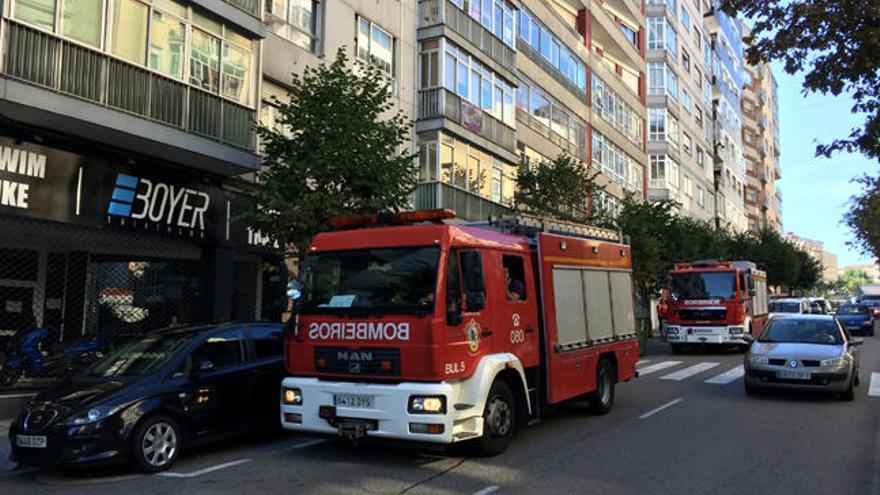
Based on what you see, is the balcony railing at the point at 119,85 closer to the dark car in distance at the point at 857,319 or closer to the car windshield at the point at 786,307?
the car windshield at the point at 786,307

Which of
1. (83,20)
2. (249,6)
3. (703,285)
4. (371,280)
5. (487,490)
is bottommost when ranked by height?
(487,490)

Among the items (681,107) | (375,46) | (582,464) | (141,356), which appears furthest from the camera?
(681,107)

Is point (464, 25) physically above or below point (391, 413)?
above

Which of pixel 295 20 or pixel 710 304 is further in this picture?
pixel 710 304

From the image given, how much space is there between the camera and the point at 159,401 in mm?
7496

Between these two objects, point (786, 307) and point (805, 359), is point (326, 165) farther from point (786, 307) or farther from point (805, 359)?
point (786, 307)

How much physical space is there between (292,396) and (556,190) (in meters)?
16.6

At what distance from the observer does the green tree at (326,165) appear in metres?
12.9

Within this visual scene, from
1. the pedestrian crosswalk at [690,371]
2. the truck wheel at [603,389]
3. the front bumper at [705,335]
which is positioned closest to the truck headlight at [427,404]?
the truck wheel at [603,389]

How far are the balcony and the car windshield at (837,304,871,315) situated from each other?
22.4 meters

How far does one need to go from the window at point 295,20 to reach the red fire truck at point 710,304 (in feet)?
43.4

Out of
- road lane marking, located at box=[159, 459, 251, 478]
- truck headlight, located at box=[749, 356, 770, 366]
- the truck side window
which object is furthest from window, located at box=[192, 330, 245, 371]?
truck headlight, located at box=[749, 356, 770, 366]

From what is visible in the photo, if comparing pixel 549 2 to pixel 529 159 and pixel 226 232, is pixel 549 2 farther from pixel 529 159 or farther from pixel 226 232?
pixel 226 232

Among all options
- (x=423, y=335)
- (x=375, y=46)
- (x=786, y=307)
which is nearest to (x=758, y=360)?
(x=423, y=335)
